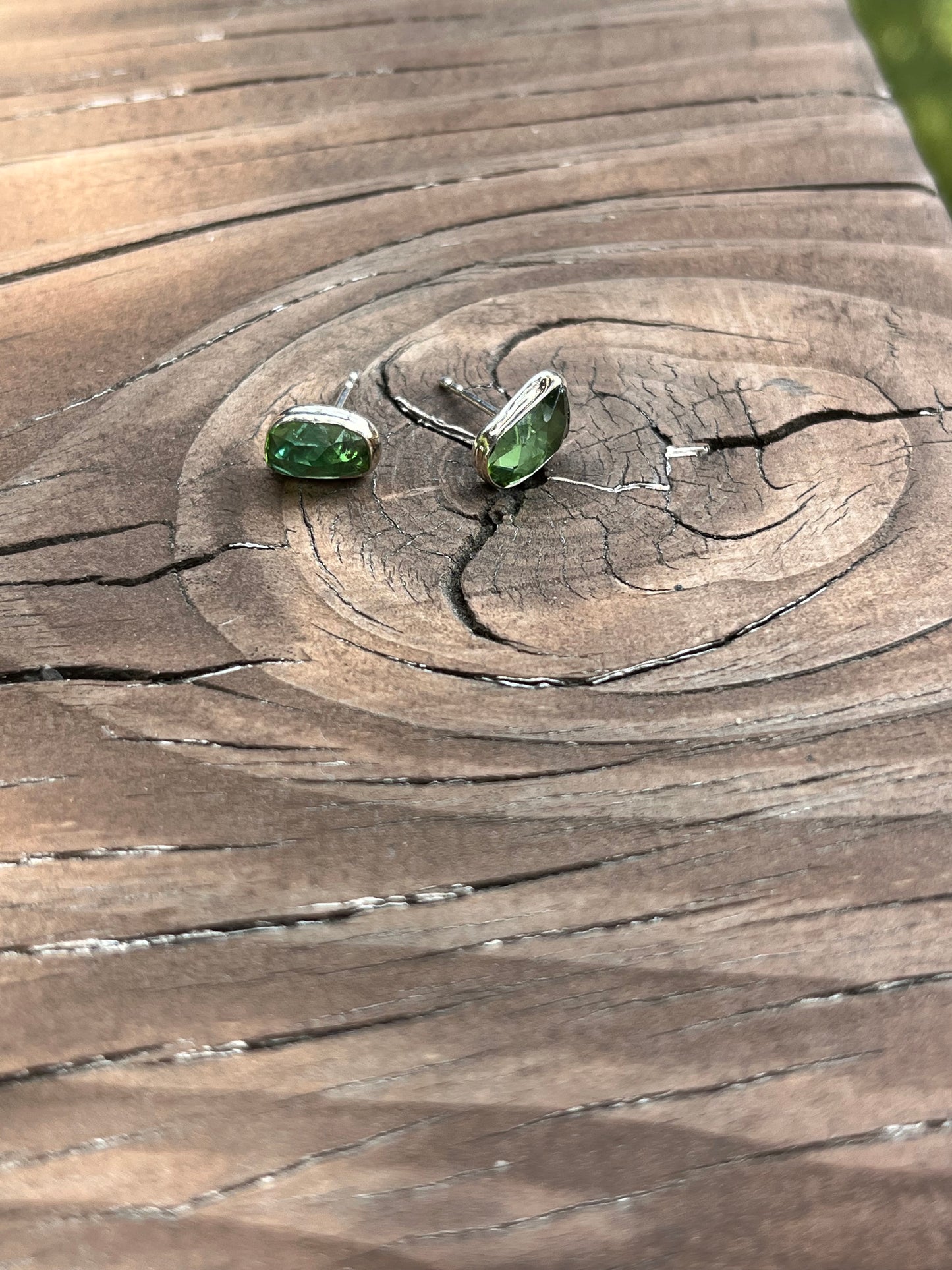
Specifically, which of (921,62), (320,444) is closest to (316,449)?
(320,444)

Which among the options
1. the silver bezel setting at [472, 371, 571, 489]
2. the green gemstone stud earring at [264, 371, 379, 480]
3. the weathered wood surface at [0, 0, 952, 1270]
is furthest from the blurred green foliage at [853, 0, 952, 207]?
the green gemstone stud earring at [264, 371, 379, 480]

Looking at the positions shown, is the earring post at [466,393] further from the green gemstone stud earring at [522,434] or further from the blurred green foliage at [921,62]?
the blurred green foliage at [921,62]

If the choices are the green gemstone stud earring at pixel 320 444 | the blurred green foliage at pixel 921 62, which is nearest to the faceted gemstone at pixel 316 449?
the green gemstone stud earring at pixel 320 444

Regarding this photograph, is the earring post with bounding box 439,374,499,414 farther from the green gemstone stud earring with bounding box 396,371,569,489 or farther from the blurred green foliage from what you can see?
the blurred green foliage

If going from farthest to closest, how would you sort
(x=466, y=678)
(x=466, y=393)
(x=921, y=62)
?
(x=921, y=62) < (x=466, y=393) < (x=466, y=678)

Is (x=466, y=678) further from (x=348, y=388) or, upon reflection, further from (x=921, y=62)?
(x=921, y=62)

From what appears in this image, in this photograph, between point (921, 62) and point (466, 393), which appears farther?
point (921, 62)
